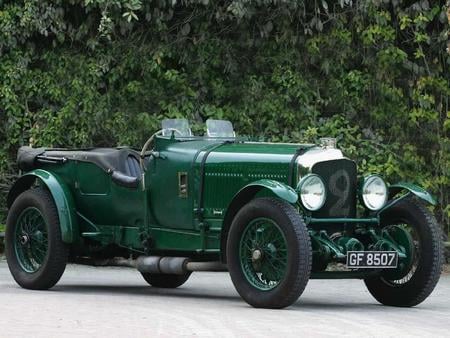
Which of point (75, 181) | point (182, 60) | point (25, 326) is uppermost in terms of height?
point (182, 60)

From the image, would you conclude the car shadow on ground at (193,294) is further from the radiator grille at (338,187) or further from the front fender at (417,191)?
the front fender at (417,191)

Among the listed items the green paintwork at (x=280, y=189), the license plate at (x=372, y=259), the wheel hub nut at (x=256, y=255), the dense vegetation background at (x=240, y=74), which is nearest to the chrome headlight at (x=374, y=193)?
the license plate at (x=372, y=259)

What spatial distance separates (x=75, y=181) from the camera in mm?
12375

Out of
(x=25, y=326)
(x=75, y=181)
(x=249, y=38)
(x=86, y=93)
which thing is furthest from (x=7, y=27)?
(x=25, y=326)

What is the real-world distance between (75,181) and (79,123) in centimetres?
524

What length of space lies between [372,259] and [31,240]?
11.7 ft

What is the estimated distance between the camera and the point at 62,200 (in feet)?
39.6

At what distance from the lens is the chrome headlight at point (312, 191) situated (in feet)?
34.2

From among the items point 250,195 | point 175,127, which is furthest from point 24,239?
point 250,195

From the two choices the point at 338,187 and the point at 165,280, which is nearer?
the point at 338,187

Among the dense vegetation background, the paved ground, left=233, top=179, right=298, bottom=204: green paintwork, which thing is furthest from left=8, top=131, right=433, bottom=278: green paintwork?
the dense vegetation background

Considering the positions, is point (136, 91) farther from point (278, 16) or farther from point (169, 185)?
point (169, 185)

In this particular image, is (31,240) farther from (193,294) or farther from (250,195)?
(250,195)

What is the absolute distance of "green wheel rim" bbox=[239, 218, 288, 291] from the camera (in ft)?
33.6
